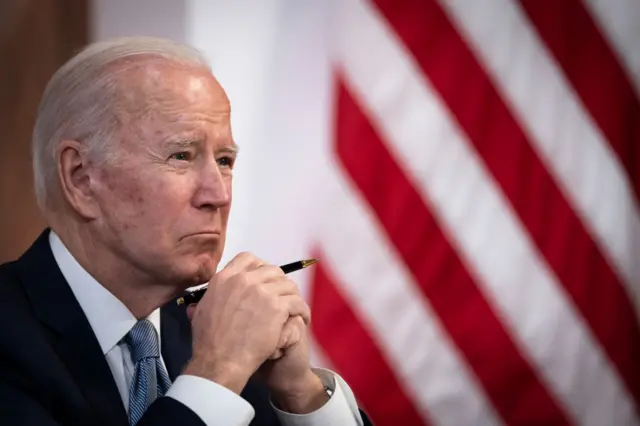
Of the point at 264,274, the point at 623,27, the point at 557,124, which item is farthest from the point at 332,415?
the point at 623,27

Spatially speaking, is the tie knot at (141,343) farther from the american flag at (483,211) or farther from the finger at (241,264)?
the american flag at (483,211)

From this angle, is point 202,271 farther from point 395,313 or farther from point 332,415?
point 395,313

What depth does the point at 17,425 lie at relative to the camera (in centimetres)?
94

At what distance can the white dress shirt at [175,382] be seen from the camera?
3.19 ft

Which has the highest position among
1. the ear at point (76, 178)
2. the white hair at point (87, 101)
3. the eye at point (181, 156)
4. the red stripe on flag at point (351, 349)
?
the white hair at point (87, 101)

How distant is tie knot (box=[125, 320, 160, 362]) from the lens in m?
1.14

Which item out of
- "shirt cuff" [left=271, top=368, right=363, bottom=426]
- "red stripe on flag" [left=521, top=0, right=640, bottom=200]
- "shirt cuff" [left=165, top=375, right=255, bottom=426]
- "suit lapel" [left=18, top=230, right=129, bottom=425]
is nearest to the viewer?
"shirt cuff" [left=165, top=375, right=255, bottom=426]

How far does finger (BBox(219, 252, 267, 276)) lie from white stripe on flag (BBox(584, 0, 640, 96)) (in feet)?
3.67

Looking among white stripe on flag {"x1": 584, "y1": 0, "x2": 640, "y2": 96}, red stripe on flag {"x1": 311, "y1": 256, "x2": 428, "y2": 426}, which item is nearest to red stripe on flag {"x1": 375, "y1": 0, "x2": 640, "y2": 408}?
white stripe on flag {"x1": 584, "y1": 0, "x2": 640, "y2": 96}

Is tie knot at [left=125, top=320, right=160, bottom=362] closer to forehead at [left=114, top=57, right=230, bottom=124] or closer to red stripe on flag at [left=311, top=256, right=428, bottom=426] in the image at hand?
forehead at [left=114, top=57, right=230, bottom=124]

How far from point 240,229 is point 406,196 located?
0.39 m

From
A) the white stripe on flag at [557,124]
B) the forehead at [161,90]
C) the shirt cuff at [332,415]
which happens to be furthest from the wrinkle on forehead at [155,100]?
the white stripe on flag at [557,124]

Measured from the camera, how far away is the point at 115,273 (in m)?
1.13

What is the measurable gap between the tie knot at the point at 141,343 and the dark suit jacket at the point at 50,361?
0.06m
